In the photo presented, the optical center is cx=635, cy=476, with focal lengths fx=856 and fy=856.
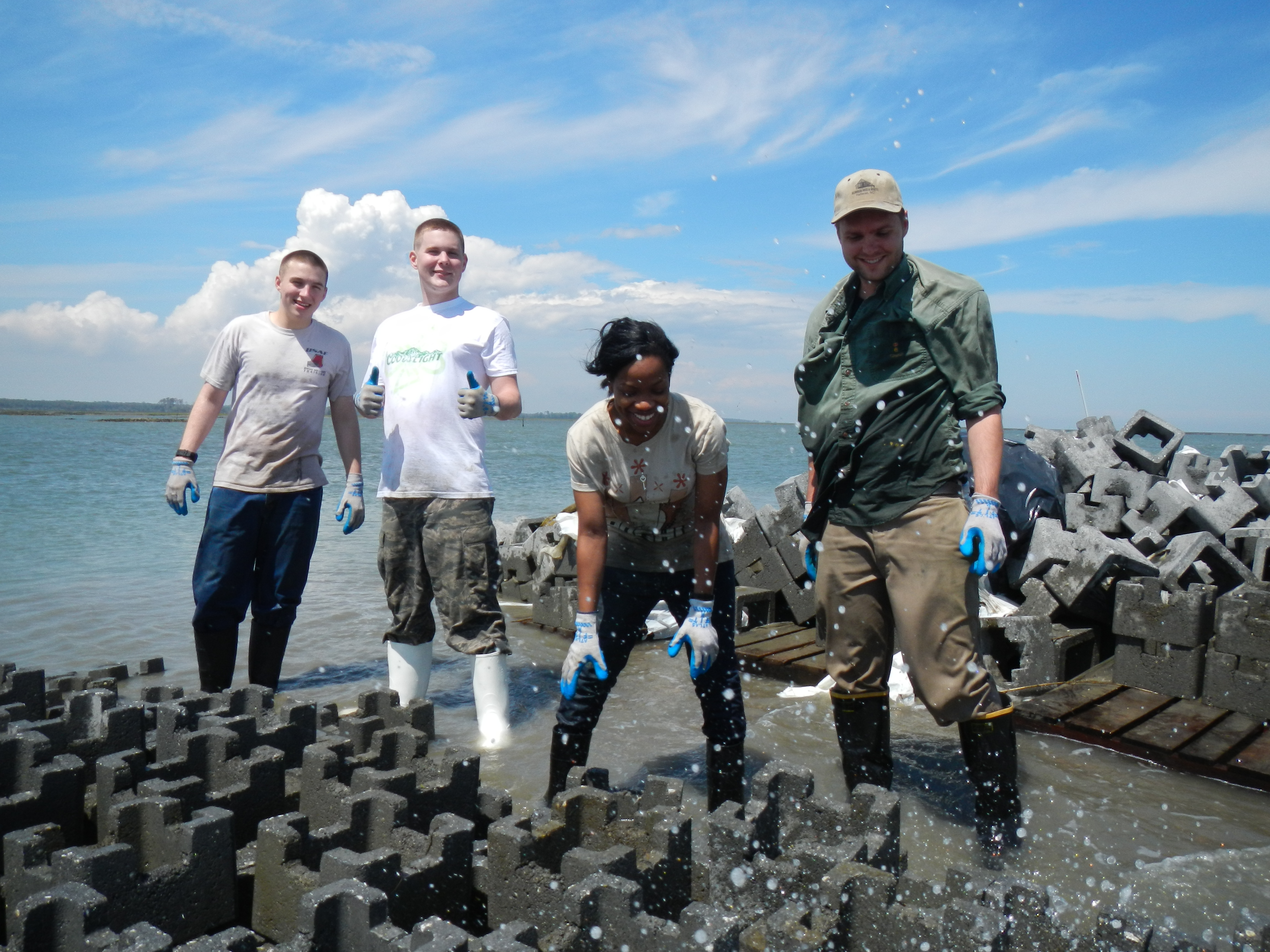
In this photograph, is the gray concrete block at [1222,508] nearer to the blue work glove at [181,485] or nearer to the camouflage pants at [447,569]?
the camouflage pants at [447,569]

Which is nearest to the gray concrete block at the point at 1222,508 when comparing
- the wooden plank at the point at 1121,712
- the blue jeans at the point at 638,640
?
the wooden plank at the point at 1121,712

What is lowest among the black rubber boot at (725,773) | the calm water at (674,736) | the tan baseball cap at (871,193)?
the calm water at (674,736)

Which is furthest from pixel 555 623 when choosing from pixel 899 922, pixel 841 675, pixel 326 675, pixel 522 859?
pixel 899 922

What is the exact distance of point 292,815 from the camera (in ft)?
8.18

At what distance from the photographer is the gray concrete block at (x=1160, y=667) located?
4.48 metres

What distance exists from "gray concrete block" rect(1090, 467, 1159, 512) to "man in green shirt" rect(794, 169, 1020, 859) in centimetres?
510

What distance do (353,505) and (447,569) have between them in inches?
33.3

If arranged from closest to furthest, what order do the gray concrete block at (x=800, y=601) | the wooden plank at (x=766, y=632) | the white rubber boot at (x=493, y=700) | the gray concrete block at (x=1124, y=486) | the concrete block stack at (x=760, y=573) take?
the white rubber boot at (x=493, y=700)
the wooden plank at (x=766, y=632)
the gray concrete block at (x=800, y=601)
the concrete block stack at (x=760, y=573)
the gray concrete block at (x=1124, y=486)

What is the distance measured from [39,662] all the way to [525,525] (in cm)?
451

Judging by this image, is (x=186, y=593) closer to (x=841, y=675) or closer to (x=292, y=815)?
(x=292, y=815)

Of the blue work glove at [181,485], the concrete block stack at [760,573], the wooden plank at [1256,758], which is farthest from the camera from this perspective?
the concrete block stack at [760,573]

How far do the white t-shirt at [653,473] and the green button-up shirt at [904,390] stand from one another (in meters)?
0.45

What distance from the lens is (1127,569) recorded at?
17.6 ft

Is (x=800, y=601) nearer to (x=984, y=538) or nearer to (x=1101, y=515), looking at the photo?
(x=1101, y=515)
